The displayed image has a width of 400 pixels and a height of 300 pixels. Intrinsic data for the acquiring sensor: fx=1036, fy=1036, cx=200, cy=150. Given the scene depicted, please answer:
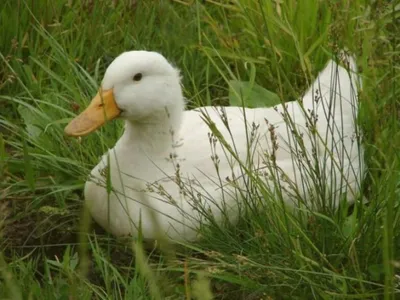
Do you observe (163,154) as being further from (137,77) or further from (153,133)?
(137,77)

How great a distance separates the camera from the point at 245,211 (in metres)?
3.40

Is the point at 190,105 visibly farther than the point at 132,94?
Yes

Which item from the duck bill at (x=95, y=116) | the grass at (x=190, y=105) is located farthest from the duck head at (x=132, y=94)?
the grass at (x=190, y=105)

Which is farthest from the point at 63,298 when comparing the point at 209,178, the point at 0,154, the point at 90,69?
the point at 90,69

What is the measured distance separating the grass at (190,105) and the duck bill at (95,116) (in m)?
0.20

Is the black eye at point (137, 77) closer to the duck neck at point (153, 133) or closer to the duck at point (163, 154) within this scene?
the duck at point (163, 154)

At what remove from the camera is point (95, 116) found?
12.2ft

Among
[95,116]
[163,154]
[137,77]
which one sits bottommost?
[163,154]

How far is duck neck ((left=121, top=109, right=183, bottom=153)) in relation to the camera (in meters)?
3.87

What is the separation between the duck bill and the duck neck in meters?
0.17

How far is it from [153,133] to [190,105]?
28.6 inches

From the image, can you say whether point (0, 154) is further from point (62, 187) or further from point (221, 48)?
point (221, 48)

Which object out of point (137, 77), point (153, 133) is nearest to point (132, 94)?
point (137, 77)

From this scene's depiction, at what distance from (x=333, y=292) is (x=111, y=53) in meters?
2.19
